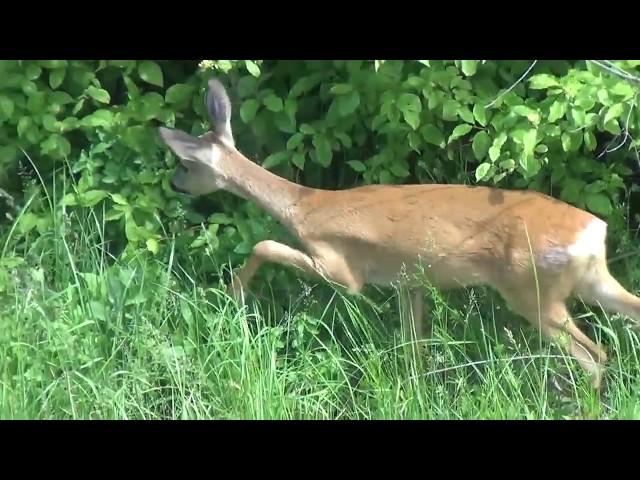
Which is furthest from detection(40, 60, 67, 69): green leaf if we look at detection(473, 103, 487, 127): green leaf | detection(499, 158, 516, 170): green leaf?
detection(499, 158, 516, 170): green leaf

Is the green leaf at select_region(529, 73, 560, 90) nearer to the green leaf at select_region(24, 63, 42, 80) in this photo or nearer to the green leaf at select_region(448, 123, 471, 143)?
the green leaf at select_region(448, 123, 471, 143)

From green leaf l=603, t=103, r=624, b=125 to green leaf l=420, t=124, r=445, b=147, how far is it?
1.02 metres

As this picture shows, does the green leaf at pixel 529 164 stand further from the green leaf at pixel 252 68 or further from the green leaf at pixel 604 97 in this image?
the green leaf at pixel 252 68

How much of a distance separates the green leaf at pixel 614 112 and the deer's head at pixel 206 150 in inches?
84.5

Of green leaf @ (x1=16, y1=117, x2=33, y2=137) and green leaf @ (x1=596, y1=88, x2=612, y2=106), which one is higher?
green leaf @ (x1=596, y1=88, x2=612, y2=106)

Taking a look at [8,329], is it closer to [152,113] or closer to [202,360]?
[202,360]

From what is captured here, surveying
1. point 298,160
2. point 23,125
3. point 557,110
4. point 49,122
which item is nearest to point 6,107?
point 23,125

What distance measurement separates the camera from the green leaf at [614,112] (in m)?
5.12

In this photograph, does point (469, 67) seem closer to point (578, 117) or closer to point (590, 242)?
point (578, 117)

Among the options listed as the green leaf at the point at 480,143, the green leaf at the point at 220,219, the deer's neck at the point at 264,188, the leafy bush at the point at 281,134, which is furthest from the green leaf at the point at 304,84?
the green leaf at the point at 480,143

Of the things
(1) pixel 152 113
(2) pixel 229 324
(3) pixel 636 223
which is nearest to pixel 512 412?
(2) pixel 229 324

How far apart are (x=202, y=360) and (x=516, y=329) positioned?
1752mm

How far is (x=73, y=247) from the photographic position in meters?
5.97

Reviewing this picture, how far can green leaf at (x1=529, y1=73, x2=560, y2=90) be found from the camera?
5.34m
